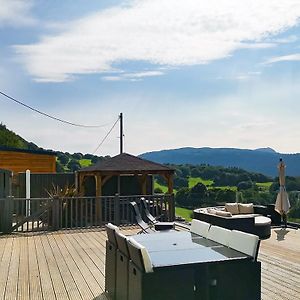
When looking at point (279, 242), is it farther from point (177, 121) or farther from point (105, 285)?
point (177, 121)

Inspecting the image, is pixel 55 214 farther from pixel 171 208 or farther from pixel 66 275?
pixel 66 275

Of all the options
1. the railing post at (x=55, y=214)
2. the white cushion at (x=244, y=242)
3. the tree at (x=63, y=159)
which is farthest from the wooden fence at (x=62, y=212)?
the tree at (x=63, y=159)

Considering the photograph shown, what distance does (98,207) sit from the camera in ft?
35.4

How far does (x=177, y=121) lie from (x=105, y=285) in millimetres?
17976

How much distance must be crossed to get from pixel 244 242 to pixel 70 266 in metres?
3.05

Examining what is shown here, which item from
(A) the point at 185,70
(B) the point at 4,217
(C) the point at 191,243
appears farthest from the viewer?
(A) the point at 185,70

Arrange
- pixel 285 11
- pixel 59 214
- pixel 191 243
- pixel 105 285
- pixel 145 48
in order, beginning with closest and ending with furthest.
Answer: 1. pixel 191 243
2. pixel 105 285
3. pixel 285 11
4. pixel 59 214
5. pixel 145 48

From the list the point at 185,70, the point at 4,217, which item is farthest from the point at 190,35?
the point at 4,217

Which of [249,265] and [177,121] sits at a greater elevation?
[177,121]

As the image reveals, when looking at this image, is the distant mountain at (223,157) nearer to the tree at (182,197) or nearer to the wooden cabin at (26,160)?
the tree at (182,197)

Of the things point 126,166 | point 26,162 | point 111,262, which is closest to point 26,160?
point 26,162

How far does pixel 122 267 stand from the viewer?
12.4ft

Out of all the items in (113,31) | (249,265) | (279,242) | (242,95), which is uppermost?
(113,31)

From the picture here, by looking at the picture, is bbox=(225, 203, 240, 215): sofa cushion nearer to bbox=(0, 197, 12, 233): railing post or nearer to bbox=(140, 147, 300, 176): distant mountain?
bbox=(0, 197, 12, 233): railing post
